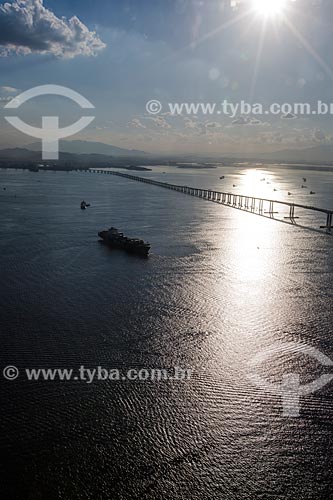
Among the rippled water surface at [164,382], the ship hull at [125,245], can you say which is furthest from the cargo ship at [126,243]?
the rippled water surface at [164,382]

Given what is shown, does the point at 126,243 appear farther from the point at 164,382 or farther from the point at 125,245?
the point at 164,382

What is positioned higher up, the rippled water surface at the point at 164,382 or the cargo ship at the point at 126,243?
the cargo ship at the point at 126,243

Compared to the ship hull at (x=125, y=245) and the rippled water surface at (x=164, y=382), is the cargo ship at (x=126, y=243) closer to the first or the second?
the ship hull at (x=125, y=245)

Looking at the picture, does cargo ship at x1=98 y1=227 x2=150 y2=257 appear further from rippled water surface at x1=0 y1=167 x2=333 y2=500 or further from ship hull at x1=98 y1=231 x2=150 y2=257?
rippled water surface at x1=0 y1=167 x2=333 y2=500

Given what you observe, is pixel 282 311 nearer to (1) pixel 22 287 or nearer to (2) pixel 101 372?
(2) pixel 101 372

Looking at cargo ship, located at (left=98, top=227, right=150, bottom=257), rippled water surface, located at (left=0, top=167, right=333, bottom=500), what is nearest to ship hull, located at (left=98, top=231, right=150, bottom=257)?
cargo ship, located at (left=98, top=227, right=150, bottom=257)

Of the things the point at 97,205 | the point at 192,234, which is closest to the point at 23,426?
the point at 192,234
